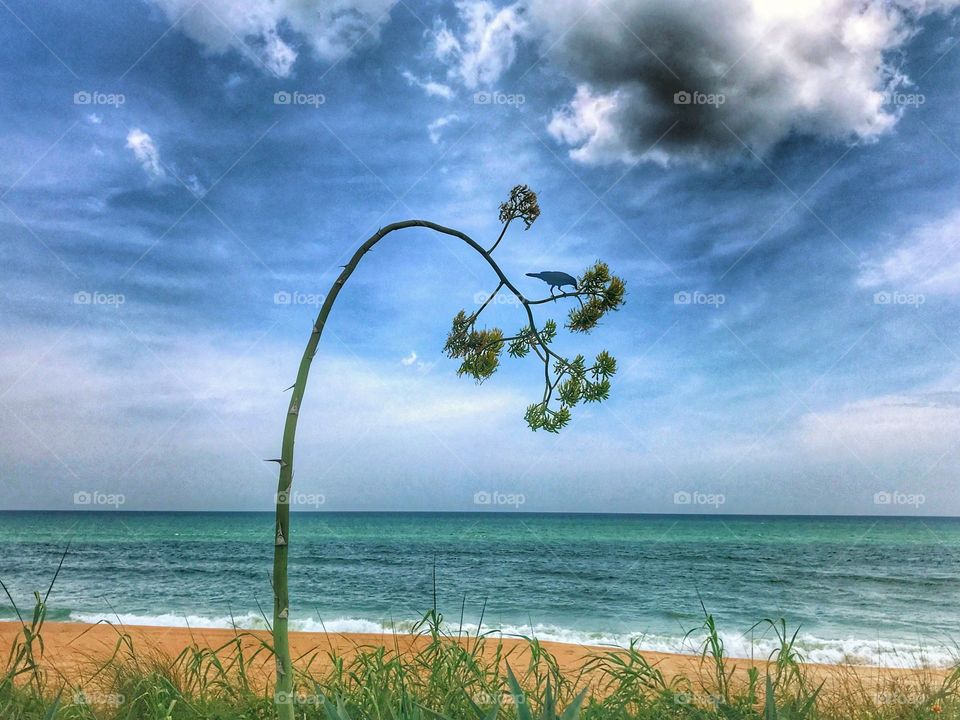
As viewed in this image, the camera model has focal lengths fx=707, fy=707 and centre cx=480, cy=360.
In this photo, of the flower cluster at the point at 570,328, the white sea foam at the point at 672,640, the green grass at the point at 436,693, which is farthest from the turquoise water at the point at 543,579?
the flower cluster at the point at 570,328

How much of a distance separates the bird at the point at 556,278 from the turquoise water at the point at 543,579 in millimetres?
8958

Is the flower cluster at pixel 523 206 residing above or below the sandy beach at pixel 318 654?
above

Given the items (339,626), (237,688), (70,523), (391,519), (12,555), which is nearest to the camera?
(237,688)

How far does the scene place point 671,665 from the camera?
7621 mm

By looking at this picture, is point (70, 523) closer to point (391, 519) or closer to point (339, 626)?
point (391, 519)

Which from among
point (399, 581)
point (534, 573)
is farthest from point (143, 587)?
point (534, 573)

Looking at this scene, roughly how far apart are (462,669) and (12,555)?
36.3 metres

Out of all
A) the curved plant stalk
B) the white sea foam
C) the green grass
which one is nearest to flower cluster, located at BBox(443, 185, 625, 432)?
the curved plant stalk

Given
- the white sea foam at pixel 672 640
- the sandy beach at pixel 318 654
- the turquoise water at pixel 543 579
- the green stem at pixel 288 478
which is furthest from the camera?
the turquoise water at pixel 543 579

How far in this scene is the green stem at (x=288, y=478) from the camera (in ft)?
7.65

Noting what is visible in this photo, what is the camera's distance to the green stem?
2.33m

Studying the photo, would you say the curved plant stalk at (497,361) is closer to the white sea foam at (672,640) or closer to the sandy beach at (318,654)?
the sandy beach at (318,654)

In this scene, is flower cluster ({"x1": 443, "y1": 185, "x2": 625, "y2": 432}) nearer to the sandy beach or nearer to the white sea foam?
the sandy beach

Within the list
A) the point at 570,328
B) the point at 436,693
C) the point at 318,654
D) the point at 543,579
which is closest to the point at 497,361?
the point at 570,328
